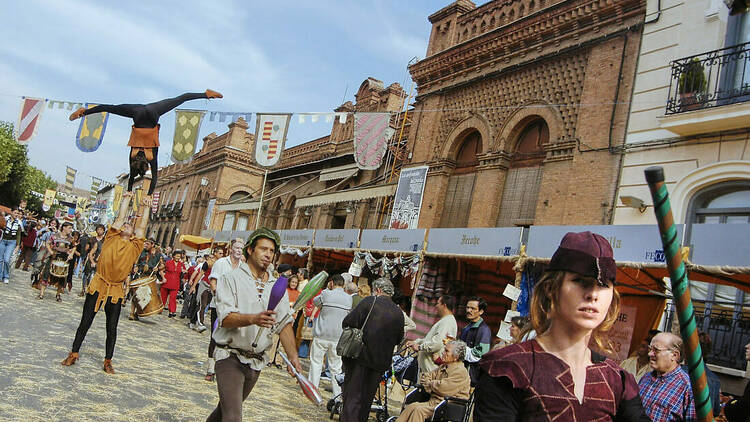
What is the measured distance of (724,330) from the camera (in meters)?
9.86

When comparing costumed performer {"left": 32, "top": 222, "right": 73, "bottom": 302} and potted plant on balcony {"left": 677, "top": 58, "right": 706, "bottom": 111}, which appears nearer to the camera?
potted plant on balcony {"left": 677, "top": 58, "right": 706, "bottom": 111}

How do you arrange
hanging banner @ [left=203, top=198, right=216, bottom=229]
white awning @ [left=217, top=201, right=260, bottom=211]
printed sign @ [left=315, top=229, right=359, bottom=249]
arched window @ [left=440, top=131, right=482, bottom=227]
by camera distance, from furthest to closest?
hanging banner @ [left=203, top=198, right=216, bottom=229]
white awning @ [left=217, top=201, right=260, bottom=211]
printed sign @ [left=315, top=229, right=359, bottom=249]
arched window @ [left=440, top=131, right=482, bottom=227]

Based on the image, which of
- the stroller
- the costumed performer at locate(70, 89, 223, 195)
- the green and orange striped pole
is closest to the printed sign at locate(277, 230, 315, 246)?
the costumed performer at locate(70, 89, 223, 195)

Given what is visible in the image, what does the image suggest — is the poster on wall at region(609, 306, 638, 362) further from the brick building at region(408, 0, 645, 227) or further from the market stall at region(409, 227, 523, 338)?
the market stall at region(409, 227, 523, 338)

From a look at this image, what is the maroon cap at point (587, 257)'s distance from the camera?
213 centimetres

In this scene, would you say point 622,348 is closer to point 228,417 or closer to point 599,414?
point 228,417

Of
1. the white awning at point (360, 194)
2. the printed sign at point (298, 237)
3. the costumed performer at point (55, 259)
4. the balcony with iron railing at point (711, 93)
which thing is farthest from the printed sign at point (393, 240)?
the costumed performer at point (55, 259)

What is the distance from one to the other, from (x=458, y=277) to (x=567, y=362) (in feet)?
42.7

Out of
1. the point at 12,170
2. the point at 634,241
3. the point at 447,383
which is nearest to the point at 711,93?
the point at 634,241

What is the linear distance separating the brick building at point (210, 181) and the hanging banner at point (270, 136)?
59.4ft

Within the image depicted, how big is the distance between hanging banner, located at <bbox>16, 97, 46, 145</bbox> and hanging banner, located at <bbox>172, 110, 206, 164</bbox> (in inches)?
149

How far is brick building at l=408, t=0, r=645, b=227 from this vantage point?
13.2 m

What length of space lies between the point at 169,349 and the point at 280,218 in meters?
20.6

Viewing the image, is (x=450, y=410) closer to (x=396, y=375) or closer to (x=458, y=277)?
(x=396, y=375)
